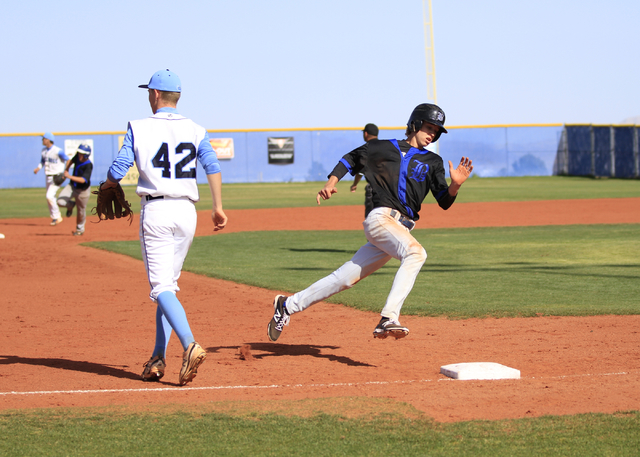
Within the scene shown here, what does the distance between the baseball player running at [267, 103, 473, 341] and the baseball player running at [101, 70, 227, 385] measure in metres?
1.08

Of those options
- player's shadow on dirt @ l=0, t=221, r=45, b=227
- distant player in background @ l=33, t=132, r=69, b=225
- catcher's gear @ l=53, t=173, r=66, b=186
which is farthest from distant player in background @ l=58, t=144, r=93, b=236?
player's shadow on dirt @ l=0, t=221, r=45, b=227

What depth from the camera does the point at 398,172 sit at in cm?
558

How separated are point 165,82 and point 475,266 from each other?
7.27 m

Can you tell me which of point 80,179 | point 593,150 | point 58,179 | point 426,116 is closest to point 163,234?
point 426,116

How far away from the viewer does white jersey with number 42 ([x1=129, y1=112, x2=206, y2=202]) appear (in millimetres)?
4812

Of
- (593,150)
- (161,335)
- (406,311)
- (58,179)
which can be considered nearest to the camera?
(161,335)

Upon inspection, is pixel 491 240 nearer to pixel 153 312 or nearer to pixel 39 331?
pixel 153 312

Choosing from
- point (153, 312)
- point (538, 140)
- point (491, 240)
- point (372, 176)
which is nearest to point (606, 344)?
point (372, 176)

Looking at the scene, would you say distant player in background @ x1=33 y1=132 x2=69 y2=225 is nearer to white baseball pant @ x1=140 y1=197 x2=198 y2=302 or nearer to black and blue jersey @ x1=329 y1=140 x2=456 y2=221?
black and blue jersey @ x1=329 y1=140 x2=456 y2=221

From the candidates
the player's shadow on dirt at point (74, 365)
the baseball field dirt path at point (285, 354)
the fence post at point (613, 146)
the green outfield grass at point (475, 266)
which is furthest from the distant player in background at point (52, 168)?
the fence post at point (613, 146)

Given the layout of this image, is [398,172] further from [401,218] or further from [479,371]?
[479,371]

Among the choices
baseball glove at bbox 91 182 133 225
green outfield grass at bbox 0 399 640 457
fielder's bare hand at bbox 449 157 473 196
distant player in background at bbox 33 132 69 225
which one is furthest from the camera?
distant player in background at bbox 33 132 69 225

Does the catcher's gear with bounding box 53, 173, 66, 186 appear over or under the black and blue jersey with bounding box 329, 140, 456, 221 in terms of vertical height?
under

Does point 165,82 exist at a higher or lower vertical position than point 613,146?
higher
